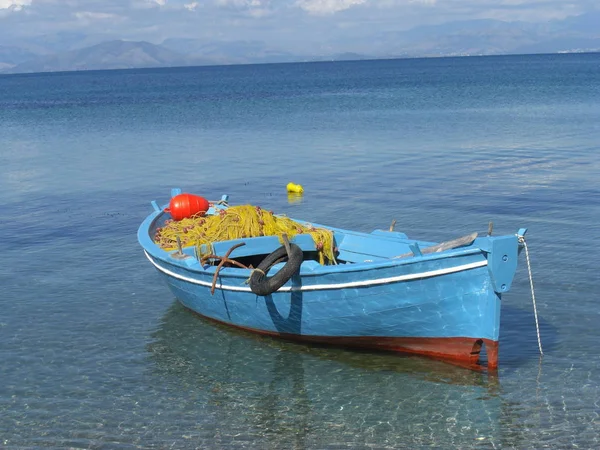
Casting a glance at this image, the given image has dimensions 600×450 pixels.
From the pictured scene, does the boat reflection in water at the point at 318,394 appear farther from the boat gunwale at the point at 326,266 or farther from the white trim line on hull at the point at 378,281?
the boat gunwale at the point at 326,266

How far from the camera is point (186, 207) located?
15672 millimetres

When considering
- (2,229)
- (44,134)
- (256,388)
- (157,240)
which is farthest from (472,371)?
(44,134)

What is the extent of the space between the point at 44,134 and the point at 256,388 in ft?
135

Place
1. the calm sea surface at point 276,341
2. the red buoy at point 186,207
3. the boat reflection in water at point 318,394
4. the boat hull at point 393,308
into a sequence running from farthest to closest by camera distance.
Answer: the red buoy at point 186,207
the boat hull at point 393,308
the calm sea surface at point 276,341
the boat reflection in water at point 318,394

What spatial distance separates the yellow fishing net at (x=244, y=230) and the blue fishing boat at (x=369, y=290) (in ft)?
0.50

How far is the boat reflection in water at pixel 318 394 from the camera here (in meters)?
9.77

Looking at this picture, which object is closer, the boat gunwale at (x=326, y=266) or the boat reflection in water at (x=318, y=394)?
the boat reflection in water at (x=318, y=394)

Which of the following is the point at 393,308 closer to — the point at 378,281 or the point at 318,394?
the point at 378,281

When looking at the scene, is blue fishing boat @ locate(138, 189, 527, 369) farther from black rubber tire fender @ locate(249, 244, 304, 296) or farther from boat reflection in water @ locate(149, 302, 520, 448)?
boat reflection in water @ locate(149, 302, 520, 448)

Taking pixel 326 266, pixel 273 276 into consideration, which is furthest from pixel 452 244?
pixel 273 276

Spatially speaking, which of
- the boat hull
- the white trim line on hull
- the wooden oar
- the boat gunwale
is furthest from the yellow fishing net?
the wooden oar

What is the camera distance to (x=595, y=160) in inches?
1114

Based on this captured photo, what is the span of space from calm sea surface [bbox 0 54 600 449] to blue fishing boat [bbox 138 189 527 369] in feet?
1.19

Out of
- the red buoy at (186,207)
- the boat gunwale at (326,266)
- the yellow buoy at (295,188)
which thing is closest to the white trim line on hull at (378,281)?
the boat gunwale at (326,266)
